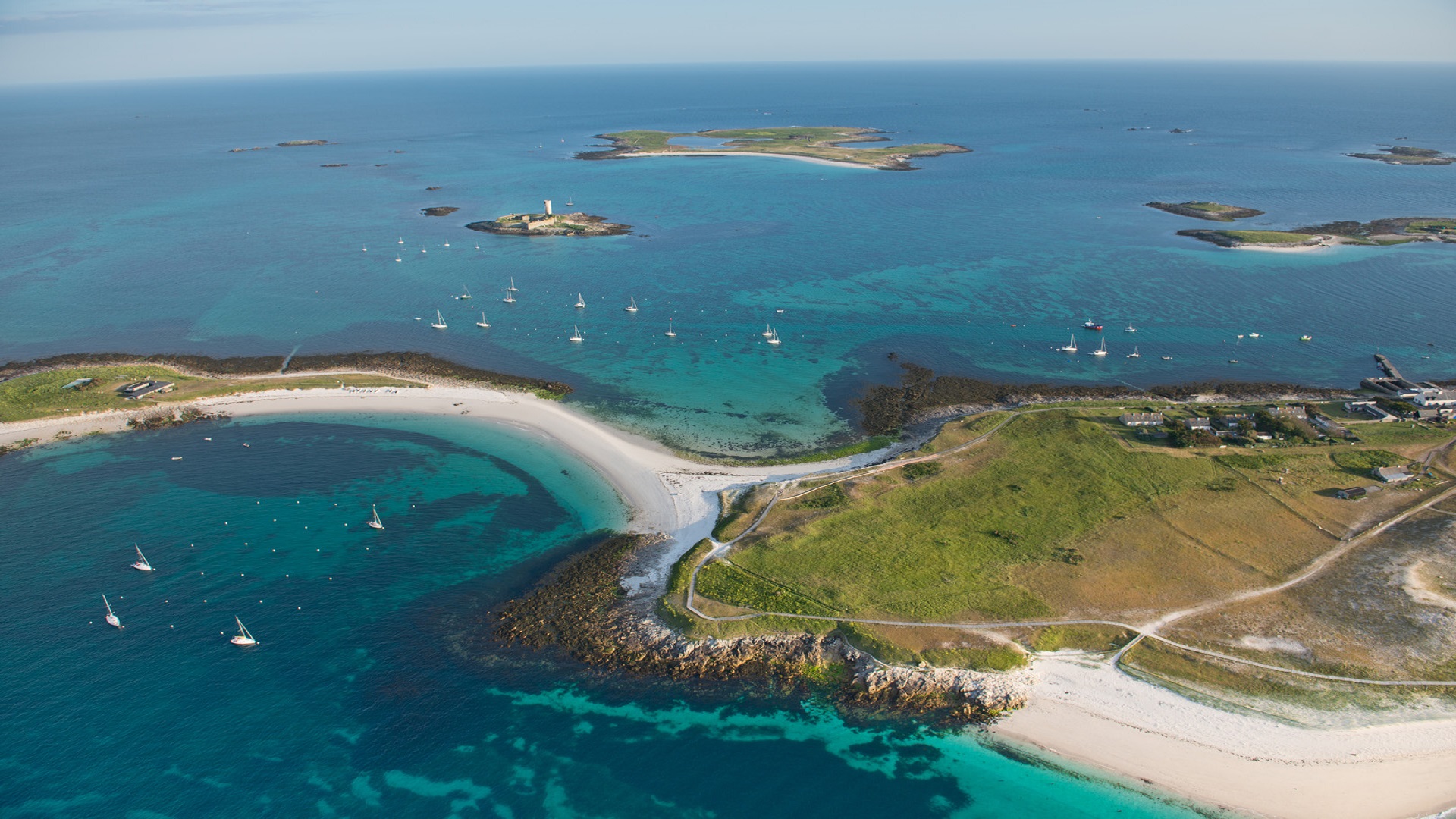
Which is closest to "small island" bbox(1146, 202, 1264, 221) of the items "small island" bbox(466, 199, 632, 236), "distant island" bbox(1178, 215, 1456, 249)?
"distant island" bbox(1178, 215, 1456, 249)

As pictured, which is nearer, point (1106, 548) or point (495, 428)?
point (1106, 548)

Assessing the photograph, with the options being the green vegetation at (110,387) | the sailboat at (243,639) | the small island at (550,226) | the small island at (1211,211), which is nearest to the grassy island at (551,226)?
the small island at (550,226)

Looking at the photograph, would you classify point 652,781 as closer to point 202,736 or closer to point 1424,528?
point 202,736

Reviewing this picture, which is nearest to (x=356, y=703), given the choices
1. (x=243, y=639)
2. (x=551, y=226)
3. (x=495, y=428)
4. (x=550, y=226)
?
(x=243, y=639)

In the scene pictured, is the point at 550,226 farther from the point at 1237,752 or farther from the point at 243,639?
the point at 1237,752

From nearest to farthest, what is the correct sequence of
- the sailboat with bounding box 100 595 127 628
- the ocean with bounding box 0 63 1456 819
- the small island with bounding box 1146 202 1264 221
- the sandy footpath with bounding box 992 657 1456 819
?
the sandy footpath with bounding box 992 657 1456 819, the ocean with bounding box 0 63 1456 819, the sailboat with bounding box 100 595 127 628, the small island with bounding box 1146 202 1264 221

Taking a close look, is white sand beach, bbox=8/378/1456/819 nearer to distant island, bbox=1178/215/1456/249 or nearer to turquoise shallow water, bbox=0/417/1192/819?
turquoise shallow water, bbox=0/417/1192/819
